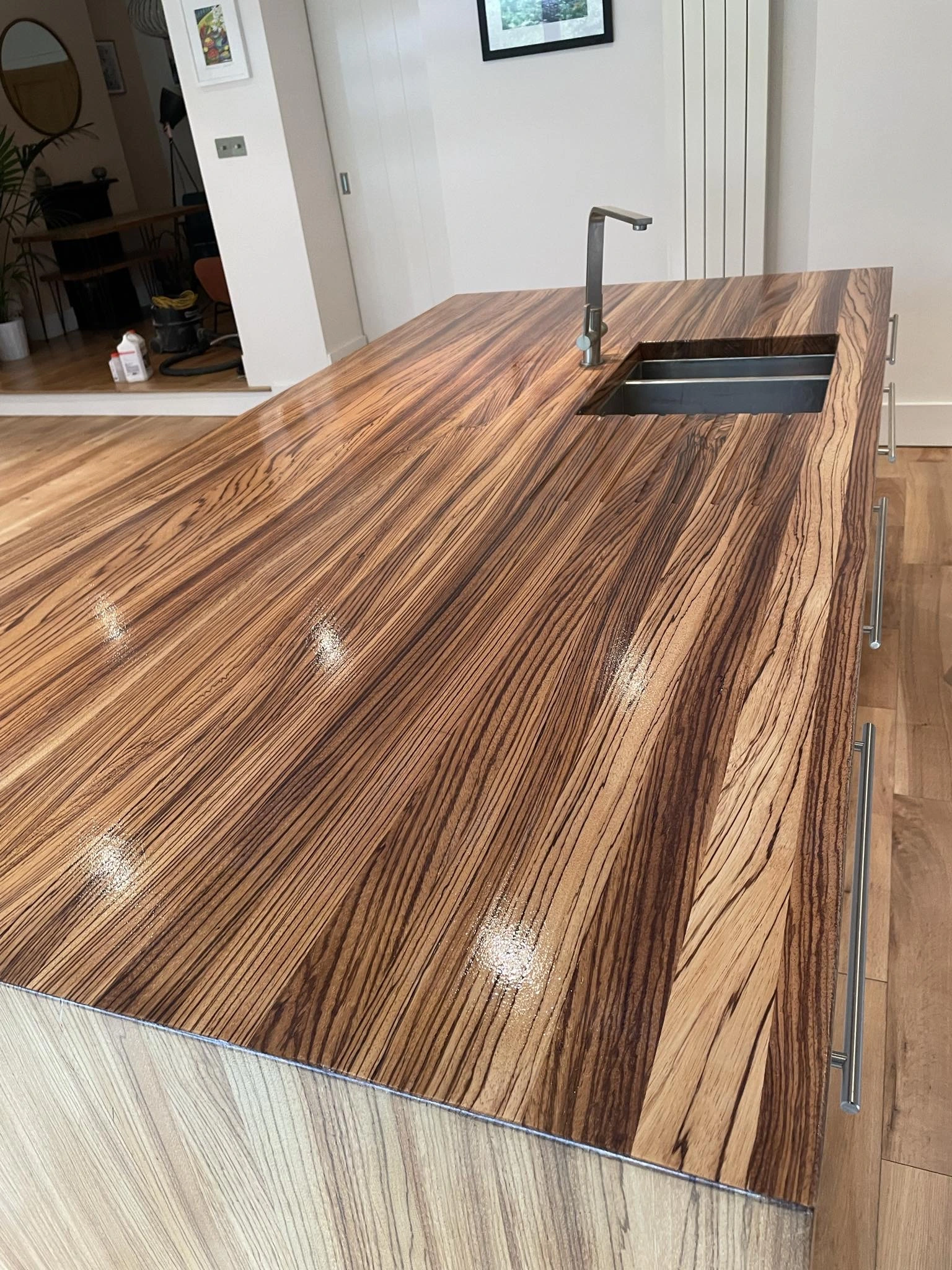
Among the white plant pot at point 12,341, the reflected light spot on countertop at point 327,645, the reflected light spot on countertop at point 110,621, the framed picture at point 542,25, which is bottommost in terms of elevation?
the white plant pot at point 12,341

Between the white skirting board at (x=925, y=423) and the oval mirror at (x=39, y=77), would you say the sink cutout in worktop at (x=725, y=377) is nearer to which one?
the white skirting board at (x=925, y=423)

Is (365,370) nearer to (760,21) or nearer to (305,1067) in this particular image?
(305,1067)

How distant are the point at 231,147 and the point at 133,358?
1.44 m

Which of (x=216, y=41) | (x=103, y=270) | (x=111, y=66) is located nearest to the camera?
(x=216, y=41)

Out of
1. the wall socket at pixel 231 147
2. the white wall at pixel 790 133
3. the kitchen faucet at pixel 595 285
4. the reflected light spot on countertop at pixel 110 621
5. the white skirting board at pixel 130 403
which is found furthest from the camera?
the white skirting board at pixel 130 403

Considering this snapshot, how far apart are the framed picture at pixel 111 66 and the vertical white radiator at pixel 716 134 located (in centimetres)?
605

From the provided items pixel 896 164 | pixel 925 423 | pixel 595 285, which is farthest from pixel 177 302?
pixel 595 285

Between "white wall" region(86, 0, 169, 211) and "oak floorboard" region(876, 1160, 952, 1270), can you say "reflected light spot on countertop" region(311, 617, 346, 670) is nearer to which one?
"oak floorboard" region(876, 1160, 952, 1270)

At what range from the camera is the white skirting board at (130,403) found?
5.20 meters

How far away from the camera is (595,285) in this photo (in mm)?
2014

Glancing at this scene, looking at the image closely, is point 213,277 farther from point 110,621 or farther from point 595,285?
point 110,621

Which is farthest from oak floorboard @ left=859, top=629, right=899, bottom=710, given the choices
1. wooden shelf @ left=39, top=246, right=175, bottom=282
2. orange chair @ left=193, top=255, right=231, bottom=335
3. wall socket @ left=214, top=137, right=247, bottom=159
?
wooden shelf @ left=39, top=246, right=175, bottom=282

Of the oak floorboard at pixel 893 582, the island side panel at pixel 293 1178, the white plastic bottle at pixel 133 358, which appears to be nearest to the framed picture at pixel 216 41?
the white plastic bottle at pixel 133 358

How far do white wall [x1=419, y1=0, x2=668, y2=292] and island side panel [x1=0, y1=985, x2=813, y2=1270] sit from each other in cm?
369
